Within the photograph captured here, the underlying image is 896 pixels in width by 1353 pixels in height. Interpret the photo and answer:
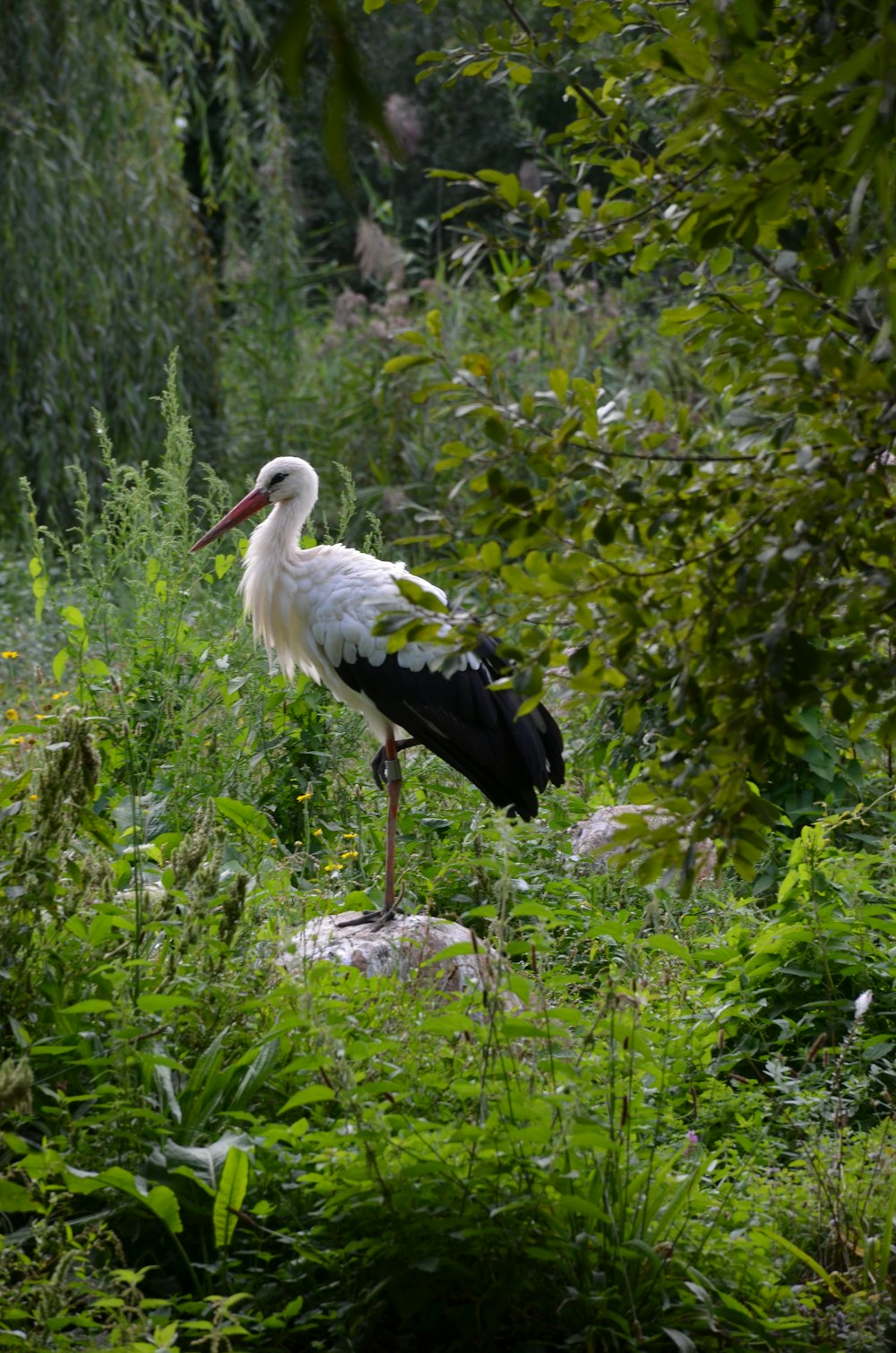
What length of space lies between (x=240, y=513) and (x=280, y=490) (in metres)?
0.15

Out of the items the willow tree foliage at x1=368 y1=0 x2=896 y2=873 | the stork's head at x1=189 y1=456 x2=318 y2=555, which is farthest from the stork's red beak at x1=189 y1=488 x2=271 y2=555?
the willow tree foliage at x1=368 y1=0 x2=896 y2=873

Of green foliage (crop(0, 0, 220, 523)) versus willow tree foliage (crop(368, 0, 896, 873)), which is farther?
green foliage (crop(0, 0, 220, 523))

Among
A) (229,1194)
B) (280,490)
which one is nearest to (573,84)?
(229,1194)

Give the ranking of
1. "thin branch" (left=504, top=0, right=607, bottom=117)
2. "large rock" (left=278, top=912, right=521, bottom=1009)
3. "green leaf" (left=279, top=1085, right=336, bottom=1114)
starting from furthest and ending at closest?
"large rock" (left=278, top=912, right=521, bottom=1009) < "thin branch" (left=504, top=0, right=607, bottom=117) < "green leaf" (left=279, top=1085, right=336, bottom=1114)

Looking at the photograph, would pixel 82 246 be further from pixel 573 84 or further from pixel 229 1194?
pixel 229 1194

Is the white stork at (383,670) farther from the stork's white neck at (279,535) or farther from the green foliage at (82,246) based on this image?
the green foliage at (82,246)

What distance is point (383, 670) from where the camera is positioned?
14.7ft

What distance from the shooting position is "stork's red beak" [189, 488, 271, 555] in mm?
5016

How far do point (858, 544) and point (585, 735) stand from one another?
3.18 metres

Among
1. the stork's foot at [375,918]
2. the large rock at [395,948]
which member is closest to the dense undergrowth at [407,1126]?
the large rock at [395,948]

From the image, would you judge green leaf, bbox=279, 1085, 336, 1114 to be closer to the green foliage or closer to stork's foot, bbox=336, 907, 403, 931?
stork's foot, bbox=336, 907, 403, 931

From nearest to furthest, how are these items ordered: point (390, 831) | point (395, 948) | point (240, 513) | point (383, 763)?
point (395, 948)
point (390, 831)
point (383, 763)
point (240, 513)

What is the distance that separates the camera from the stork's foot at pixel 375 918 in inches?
155

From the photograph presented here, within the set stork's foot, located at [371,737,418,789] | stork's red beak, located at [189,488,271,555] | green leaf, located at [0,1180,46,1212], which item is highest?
green leaf, located at [0,1180,46,1212]
